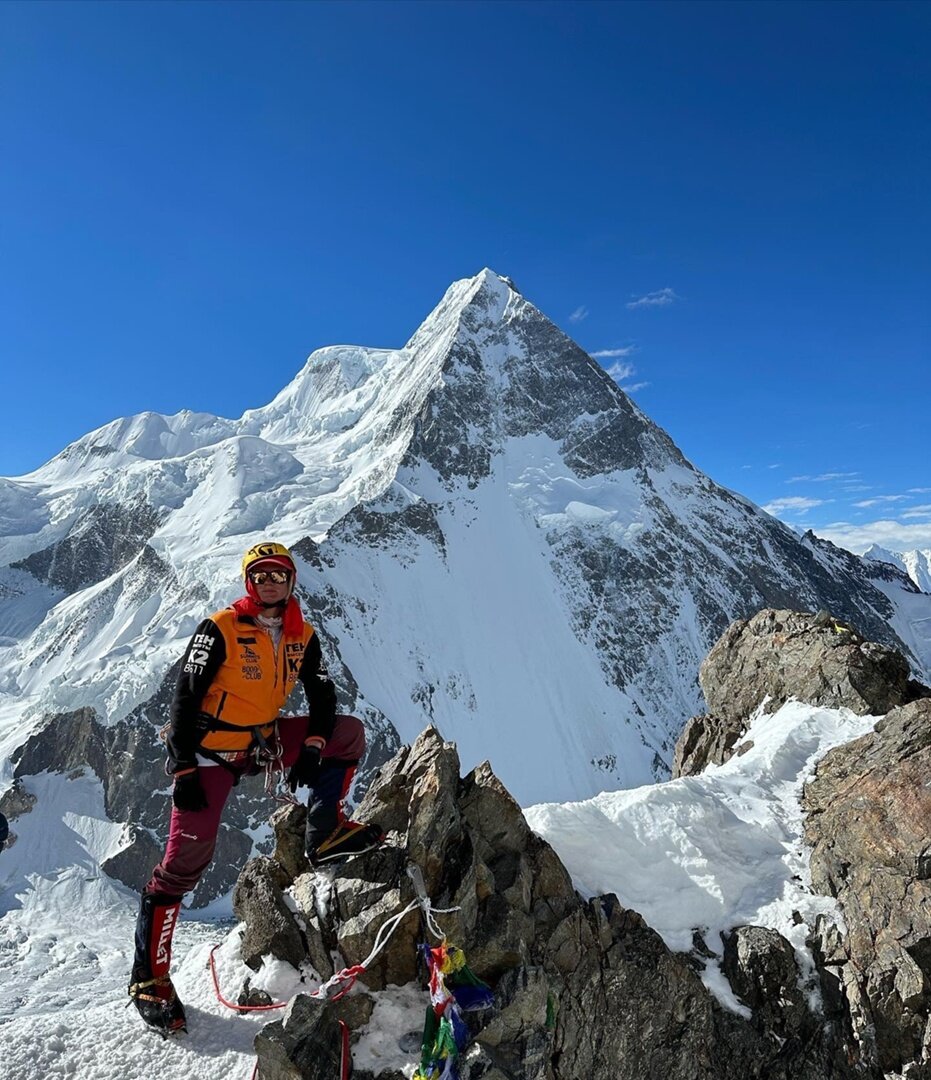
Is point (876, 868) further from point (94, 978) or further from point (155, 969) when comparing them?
point (94, 978)

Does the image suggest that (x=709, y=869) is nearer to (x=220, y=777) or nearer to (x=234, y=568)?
(x=220, y=777)

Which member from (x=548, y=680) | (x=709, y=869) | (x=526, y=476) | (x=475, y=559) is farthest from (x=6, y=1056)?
(x=526, y=476)

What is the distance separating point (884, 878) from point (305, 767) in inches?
297

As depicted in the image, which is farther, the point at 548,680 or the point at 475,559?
the point at 475,559

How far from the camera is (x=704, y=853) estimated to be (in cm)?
935

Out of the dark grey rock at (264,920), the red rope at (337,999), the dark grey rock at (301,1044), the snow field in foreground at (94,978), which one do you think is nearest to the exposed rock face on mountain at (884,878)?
the snow field in foreground at (94,978)

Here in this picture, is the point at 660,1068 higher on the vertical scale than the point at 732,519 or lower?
lower

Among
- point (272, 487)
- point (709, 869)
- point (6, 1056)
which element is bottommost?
point (709, 869)

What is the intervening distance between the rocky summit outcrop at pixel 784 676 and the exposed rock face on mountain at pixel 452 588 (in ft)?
322

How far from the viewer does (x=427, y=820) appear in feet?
25.7

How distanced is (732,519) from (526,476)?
58.7m

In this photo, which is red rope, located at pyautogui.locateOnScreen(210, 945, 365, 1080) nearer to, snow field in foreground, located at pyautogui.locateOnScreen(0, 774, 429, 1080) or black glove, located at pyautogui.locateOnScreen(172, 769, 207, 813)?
snow field in foreground, located at pyautogui.locateOnScreen(0, 774, 429, 1080)

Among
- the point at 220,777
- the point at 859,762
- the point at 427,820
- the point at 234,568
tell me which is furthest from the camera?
the point at 234,568

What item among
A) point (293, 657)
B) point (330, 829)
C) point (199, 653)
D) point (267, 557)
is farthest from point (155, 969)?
point (267, 557)
